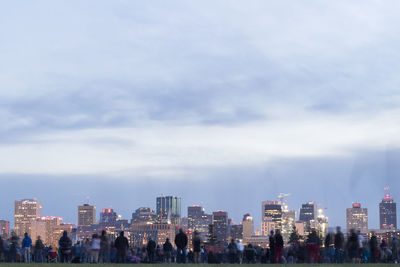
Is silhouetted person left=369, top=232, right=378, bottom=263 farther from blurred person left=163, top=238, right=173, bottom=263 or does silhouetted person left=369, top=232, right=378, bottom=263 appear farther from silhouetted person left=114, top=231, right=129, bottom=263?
silhouetted person left=114, top=231, right=129, bottom=263

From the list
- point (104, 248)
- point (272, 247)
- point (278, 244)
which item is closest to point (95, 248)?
point (104, 248)

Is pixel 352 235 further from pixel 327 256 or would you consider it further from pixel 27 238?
pixel 27 238

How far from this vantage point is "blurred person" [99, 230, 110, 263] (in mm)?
37719

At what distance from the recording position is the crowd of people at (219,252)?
3688cm

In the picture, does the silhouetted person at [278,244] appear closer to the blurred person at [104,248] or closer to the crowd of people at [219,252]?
the crowd of people at [219,252]

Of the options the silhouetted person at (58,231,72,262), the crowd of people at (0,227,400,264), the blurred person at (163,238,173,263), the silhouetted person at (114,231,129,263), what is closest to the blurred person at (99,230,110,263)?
the crowd of people at (0,227,400,264)

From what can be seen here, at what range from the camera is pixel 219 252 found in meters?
42.3

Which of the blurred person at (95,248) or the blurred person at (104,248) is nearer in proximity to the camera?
the blurred person at (95,248)

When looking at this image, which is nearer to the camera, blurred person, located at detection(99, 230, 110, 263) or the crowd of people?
the crowd of people

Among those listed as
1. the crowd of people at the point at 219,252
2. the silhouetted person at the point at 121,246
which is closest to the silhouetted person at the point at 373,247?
the crowd of people at the point at 219,252

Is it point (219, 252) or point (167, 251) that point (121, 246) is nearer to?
point (167, 251)

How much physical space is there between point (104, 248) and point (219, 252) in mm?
7592

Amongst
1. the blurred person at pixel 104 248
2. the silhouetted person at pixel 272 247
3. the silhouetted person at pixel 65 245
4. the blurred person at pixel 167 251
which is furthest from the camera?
the blurred person at pixel 167 251

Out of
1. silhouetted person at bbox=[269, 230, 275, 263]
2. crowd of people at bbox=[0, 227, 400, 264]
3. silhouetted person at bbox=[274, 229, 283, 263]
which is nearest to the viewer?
silhouetted person at bbox=[274, 229, 283, 263]
